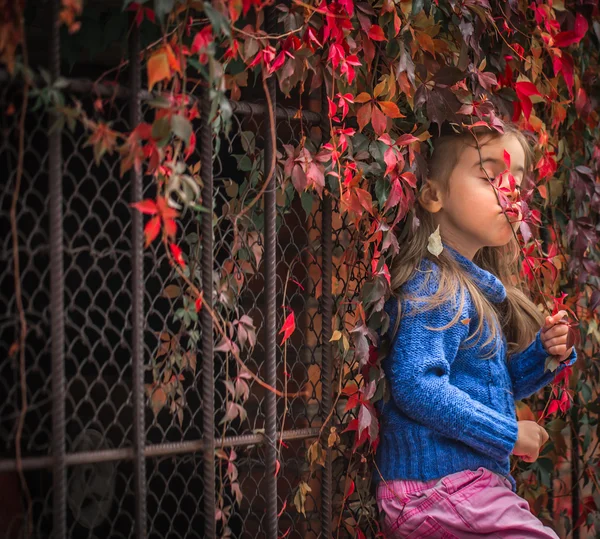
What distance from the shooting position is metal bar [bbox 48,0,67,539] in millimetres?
1614

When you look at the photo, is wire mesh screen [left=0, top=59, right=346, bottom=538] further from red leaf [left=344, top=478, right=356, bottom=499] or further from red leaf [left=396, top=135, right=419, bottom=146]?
red leaf [left=396, top=135, right=419, bottom=146]

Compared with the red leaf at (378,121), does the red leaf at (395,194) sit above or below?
below

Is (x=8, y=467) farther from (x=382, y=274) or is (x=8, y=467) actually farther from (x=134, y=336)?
(x=382, y=274)

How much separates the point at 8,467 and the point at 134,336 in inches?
14.4

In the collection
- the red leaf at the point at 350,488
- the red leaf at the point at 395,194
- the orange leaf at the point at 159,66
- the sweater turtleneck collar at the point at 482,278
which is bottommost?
the red leaf at the point at 350,488

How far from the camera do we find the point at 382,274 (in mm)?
2061

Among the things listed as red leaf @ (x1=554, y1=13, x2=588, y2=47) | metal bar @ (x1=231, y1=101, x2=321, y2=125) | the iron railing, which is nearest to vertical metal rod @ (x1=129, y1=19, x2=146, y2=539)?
the iron railing

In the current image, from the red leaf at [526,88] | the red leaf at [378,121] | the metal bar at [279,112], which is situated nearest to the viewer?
the metal bar at [279,112]

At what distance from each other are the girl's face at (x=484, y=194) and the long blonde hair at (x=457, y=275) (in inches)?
1.1

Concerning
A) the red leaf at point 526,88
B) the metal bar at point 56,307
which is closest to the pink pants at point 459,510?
the metal bar at point 56,307

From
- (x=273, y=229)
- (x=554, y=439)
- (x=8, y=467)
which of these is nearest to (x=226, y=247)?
(x=273, y=229)

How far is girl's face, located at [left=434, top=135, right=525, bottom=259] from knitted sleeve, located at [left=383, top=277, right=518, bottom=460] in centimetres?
25

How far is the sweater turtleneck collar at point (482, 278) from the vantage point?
2197 mm

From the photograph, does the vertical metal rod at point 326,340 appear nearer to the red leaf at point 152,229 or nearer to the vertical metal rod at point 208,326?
the vertical metal rod at point 208,326
